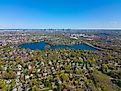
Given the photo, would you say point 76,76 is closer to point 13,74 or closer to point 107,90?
point 107,90

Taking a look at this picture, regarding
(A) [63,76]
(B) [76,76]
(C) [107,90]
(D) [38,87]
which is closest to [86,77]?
(B) [76,76]

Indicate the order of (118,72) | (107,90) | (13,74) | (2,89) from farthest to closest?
(118,72)
(13,74)
(107,90)
(2,89)

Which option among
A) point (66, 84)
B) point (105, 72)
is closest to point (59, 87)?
point (66, 84)

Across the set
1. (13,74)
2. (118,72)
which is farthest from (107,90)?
(13,74)

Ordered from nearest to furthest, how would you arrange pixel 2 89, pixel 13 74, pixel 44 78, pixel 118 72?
pixel 2 89 < pixel 44 78 < pixel 13 74 < pixel 118 72

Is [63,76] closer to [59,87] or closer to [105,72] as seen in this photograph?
[59,87]

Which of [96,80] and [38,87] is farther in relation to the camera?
[96,80]

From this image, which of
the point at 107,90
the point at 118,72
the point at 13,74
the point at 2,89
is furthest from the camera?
the point at 118,72

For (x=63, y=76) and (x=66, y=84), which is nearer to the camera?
(x=66, y=84)

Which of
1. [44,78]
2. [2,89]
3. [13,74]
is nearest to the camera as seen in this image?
[2,89]
